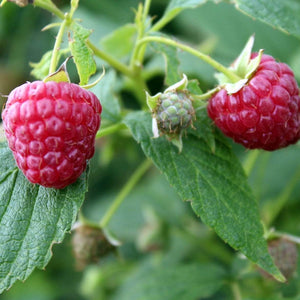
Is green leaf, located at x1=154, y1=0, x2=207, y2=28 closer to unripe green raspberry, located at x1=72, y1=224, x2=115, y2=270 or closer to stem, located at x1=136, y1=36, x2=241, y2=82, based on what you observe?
stem, located at x1=136, y1=36, x2=241, y2=82

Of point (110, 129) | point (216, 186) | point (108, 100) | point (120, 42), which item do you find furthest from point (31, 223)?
point (120, 42)

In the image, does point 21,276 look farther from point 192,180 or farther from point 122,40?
point 122,40

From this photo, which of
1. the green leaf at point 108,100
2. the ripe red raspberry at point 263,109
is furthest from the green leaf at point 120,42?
the ripe red raspberry at point 263,109

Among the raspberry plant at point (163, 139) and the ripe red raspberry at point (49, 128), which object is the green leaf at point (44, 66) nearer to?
the raspberry plant at point (163, 139)

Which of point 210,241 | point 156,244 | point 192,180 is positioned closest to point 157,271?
point 156,244

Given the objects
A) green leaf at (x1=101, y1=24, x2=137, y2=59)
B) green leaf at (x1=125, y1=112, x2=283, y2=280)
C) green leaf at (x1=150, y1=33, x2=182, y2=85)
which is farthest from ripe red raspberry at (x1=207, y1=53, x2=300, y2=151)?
green leaf at (x1=101, y1=24, x2=137, y2=59)
